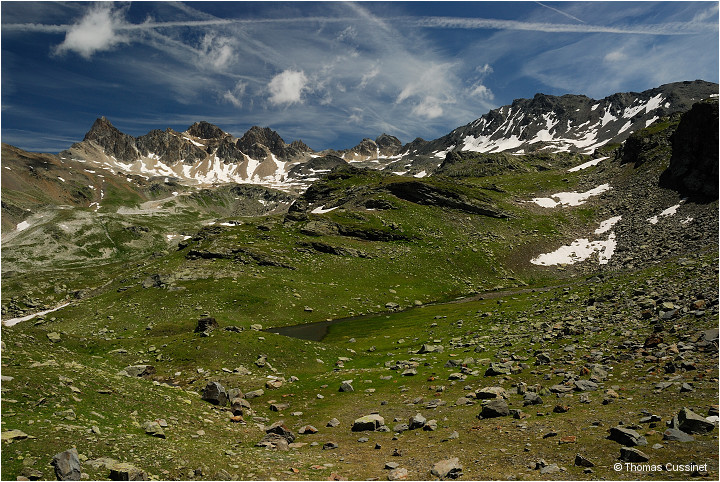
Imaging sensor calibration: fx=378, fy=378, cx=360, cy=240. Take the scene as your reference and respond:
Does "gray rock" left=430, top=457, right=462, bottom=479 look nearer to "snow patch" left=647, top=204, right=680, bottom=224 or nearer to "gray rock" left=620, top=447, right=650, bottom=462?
"gray rock" left=620, top=447, right=650, bottom=462

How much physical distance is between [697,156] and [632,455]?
127348 mm

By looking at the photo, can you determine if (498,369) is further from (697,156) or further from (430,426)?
(697,156)

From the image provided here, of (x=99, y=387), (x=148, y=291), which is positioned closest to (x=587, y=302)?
(x=99, y=387)

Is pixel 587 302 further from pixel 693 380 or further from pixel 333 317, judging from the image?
pixel 333 317

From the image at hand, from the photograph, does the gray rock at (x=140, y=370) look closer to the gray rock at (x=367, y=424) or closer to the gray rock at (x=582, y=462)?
the gray rock at (x=367, y=424)

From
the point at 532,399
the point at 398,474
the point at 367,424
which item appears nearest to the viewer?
the point at 398,474

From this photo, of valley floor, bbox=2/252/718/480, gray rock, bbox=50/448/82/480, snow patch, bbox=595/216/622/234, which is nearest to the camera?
gray rock, bbox=50/448/82/480

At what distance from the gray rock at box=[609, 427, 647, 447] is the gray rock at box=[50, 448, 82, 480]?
59.5 ft

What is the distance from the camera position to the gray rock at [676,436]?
42.1 ft

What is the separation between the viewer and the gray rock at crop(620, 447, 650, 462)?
12.2 meters

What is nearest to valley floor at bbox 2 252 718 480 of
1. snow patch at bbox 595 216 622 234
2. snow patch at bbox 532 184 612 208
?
snow patch at bbox 595 216 622 234

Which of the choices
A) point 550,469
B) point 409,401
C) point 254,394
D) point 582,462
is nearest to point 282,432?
point 409,401

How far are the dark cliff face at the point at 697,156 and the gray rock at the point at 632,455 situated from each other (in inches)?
4333

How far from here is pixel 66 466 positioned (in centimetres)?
1152
